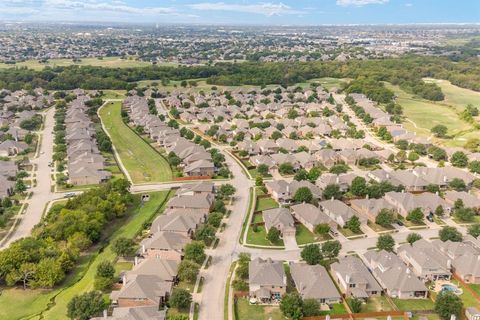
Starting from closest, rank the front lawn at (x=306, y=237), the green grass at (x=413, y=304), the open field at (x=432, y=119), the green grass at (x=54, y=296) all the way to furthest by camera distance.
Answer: the green grass at (x=54, y=296), the green grass at (x=413, y=304), the front lawn at (x=306, y=237), the open field at (x=432, y=119)

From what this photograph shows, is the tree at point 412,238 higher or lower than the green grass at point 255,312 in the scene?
higher

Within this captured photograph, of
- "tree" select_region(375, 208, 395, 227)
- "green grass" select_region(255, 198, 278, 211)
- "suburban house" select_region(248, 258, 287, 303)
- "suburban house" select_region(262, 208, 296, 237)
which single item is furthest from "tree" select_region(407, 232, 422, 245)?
"green grass" select_region(255, 198, 278, 211)

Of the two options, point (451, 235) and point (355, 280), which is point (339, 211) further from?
point (355, 280)

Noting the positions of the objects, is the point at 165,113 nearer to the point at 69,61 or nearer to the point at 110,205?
the point at 110,205

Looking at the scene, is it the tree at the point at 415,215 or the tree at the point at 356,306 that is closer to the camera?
the tree at the point at 356,306

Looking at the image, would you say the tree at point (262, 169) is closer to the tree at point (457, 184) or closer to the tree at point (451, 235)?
the tree at point (457, 184)

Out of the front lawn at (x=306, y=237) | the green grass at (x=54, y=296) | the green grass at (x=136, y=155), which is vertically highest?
the front lawn at (x=306, y=237)

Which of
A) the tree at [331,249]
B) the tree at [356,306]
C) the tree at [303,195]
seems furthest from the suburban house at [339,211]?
the tree at [356,306]
